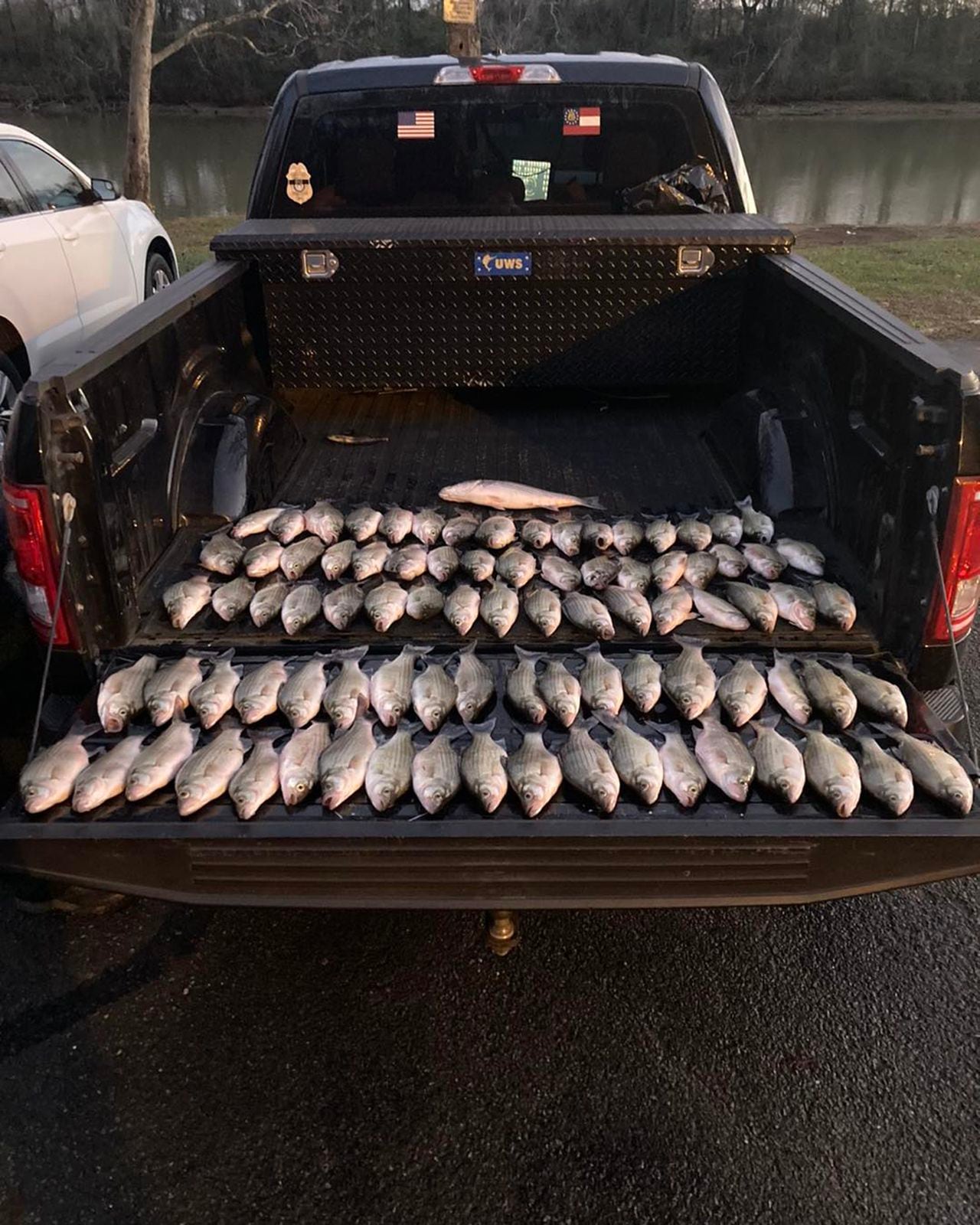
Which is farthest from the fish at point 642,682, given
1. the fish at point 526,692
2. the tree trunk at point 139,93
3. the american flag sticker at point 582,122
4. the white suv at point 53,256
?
the tree trunk at point 139,93

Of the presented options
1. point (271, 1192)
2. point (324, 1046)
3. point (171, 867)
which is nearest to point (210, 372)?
point (171, 867)

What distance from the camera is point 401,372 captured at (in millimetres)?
4965

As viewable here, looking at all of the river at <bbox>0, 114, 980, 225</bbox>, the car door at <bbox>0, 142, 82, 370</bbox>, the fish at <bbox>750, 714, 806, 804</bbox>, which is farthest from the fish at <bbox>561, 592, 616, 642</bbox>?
the river at <bbox>0, 114, 980, 225</bbox>

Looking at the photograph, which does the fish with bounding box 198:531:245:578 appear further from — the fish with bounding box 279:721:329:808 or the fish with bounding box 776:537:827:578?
the fish with bounding box 776:537:827:578

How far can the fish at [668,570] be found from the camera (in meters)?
3.53

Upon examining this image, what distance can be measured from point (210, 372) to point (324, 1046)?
2.71 meters

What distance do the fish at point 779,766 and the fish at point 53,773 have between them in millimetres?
1810

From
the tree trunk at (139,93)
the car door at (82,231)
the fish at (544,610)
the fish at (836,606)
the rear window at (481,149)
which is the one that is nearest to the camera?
the fish at (836,606)

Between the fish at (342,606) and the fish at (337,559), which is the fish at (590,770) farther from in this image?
the fish at (337,559)

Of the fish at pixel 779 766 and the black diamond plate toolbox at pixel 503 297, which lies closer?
the fish at pixel 779 766

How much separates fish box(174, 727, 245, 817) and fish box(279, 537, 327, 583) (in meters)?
0.95

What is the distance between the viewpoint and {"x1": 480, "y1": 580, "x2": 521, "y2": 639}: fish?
10.7ft

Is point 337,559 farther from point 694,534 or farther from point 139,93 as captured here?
point 139,93

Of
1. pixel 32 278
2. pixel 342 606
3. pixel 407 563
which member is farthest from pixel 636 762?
pixel 32 278
